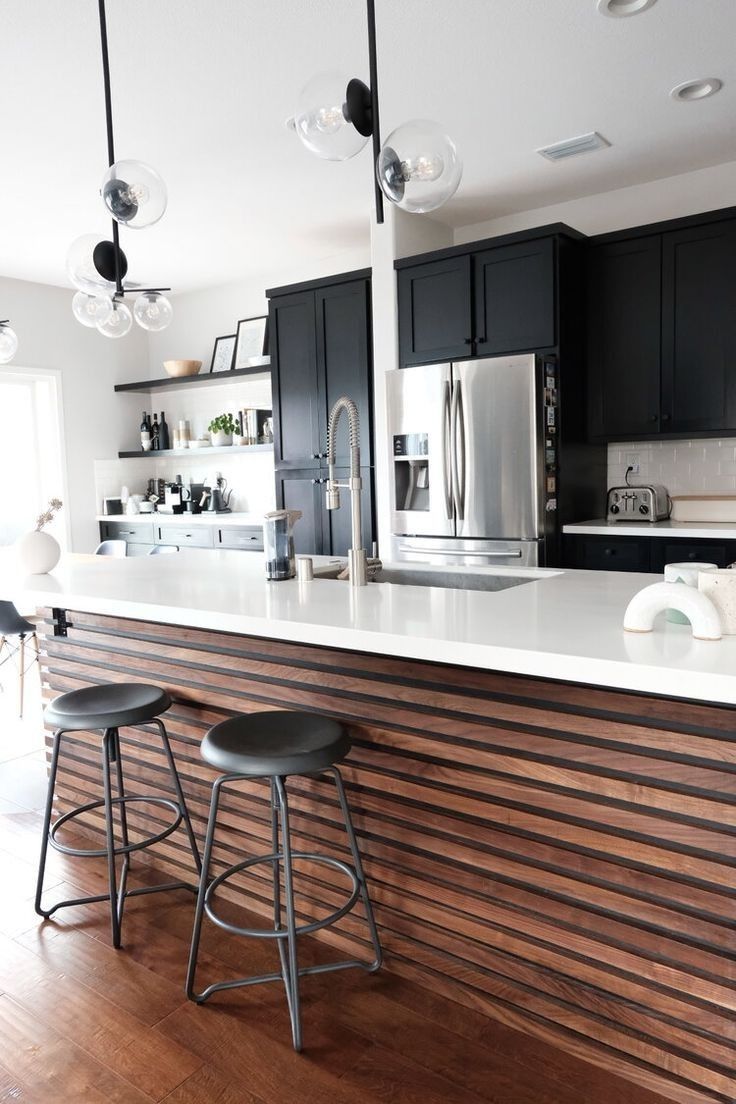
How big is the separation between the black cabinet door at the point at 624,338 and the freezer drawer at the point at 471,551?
2.63 feet

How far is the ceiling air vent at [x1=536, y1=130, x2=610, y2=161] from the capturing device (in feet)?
12.3

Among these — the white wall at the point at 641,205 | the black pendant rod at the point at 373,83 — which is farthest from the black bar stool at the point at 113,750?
the white wall at the point at 641,205

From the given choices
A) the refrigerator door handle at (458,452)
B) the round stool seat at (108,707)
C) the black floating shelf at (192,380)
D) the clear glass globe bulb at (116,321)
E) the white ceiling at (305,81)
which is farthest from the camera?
the black floating shelf at (192,380)

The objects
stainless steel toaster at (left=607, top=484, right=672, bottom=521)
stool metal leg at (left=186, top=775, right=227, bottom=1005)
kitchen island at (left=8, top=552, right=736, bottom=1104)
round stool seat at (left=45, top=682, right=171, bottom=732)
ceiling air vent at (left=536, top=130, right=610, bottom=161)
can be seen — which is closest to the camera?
kitchen island at (left=8, top=552, right=736, bottom=1104)

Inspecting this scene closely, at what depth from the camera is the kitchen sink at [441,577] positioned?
2680mm

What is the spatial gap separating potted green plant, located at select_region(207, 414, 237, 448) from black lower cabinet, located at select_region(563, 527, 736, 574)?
311 centimetres

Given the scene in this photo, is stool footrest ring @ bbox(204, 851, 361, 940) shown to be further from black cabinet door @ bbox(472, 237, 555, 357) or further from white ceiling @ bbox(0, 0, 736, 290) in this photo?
black cabinet door @ bbox(472, 237, 555, 357)

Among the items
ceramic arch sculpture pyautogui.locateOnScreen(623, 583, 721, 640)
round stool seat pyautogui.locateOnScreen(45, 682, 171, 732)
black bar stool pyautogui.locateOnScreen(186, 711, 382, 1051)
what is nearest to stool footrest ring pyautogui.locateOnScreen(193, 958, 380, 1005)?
black bar stool pyautogui.locateOnScreen(186, 711, 382, 1051)

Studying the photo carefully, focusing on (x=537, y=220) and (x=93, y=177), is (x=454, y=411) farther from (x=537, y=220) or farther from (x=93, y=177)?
(x=93, y=177)

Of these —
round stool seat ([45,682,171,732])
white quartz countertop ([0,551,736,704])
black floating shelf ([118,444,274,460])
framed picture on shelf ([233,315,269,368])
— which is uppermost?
framed picture on shelf ([233,315,269,368])

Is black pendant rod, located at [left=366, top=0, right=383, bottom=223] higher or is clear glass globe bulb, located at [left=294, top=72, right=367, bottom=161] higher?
black pendant rod, located at [left=366, top=0, right=383, bottom=223]

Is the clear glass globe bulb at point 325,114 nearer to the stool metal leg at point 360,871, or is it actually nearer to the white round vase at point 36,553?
the stool metal leg at point 360,871

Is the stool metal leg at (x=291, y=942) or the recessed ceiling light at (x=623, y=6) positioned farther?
the recessed ceiling light at (x=623, y=6)

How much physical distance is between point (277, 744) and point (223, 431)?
4804mm
